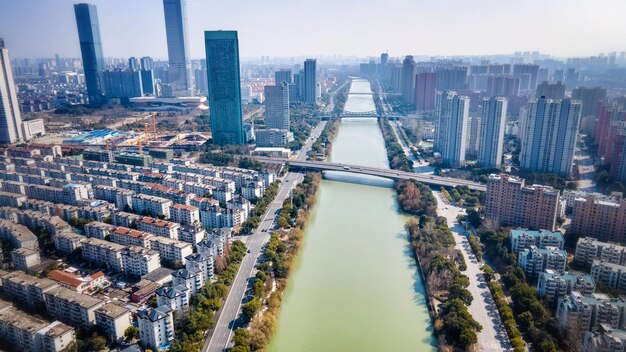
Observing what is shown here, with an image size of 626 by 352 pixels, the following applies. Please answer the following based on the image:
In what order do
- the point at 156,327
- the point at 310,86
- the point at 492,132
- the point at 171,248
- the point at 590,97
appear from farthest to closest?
the point at 310,86 → the point at 590,97 → the point at 492,132 → the point at 171,248 → the point at 156,327

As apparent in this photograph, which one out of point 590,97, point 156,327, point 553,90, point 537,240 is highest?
point 553,90

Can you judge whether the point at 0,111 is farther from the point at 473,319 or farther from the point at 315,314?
the point at 473,319

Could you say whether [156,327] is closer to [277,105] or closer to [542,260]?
[542,260]

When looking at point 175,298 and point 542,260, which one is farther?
point 542,260

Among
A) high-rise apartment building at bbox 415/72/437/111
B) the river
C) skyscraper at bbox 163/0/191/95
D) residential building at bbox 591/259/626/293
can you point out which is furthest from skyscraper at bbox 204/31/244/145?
skyscraper at bbox 163/0/191/95

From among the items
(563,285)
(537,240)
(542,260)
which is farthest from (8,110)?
(563,285)

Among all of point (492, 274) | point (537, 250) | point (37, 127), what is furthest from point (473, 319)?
point (37, 127)

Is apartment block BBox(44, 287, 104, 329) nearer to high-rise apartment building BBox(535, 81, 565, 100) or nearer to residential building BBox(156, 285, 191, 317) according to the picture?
residential building BBox(156, 285, 191, 317)
